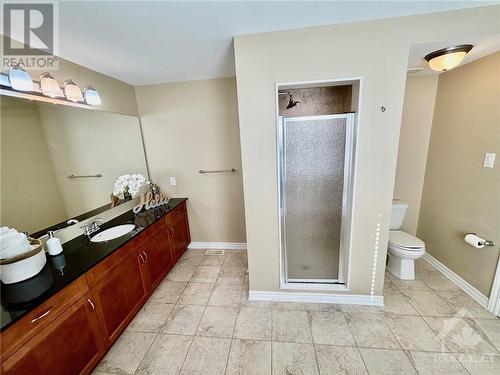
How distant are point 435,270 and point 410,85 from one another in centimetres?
217

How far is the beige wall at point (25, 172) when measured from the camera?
52.4 inches

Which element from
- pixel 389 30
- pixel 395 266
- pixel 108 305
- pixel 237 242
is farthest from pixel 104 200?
pixel 395 266

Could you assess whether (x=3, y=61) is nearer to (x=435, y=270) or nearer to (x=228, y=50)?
(x=228, y=50)

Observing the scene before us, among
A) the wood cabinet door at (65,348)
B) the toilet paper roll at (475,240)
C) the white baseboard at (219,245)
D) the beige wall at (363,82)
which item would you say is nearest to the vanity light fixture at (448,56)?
the beige wall at (363,82)

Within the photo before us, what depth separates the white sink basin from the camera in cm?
180

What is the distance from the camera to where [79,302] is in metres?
1.29

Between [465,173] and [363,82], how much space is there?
152cm

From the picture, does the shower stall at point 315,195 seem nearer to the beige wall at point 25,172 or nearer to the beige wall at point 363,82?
the beige wall at point 363,82

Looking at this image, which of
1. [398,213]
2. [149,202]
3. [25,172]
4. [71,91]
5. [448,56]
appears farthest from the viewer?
[149,202]

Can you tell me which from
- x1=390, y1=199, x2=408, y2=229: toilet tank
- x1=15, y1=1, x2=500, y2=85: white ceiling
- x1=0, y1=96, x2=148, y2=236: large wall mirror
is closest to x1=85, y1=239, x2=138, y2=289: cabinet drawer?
x1=0, y1=96, x2=148, y2=236: large wall mirror

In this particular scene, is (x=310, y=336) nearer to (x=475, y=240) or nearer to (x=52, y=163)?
(x=475, y=240)

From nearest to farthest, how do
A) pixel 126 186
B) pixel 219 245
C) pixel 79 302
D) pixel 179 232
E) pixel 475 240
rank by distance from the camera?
pixel 79 302 → pixel 475 240 → pixel 126 186 → pixel 179 232 → pixel 219 245

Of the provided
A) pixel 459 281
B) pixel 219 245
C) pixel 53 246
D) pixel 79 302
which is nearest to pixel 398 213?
pixel 459 281

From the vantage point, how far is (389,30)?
1415 millimetres
